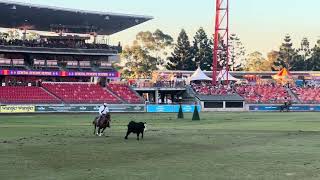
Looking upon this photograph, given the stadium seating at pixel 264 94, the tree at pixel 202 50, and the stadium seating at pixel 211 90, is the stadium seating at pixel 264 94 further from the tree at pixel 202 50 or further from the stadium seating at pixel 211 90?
the tree at pixel 202 50

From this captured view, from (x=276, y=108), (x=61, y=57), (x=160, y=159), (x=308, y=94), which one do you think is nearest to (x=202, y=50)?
(x=308, y=94)

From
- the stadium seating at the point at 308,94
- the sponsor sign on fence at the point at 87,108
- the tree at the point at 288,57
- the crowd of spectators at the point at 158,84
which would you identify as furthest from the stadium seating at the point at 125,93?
the tree at the point at 288,57

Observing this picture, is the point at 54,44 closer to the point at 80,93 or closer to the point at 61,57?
the point at 61,57

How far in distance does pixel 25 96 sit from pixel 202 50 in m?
94.2

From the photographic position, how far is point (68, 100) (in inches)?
3287

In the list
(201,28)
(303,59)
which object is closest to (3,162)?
(201,28)

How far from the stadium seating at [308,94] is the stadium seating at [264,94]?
2232 millimetres

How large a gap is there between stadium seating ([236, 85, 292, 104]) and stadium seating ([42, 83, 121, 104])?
82.2 feet

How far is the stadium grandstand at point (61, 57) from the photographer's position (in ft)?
279

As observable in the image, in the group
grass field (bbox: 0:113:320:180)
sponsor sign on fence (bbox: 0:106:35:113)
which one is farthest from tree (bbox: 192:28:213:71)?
grass field (bbox: 0:113:320:180)

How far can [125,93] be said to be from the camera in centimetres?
9150

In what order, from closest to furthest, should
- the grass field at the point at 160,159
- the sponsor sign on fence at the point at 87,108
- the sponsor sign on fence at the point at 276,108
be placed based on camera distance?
the grass field at the point at 160,159 → the sponsor sign on fence at the point at 87,108 → the sponsor sign on fence at the point at 276,108

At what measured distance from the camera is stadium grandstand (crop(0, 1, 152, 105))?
85.1 m

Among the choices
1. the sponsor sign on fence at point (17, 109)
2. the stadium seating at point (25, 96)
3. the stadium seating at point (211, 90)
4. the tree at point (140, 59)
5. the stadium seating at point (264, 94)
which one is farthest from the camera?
the tree at point (140, 59)
